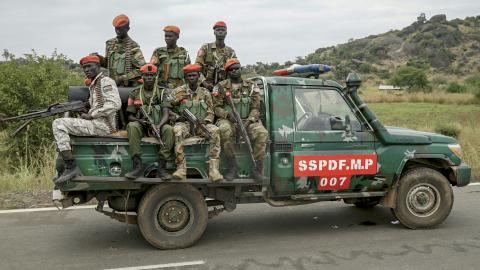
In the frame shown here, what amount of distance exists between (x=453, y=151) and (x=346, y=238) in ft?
6.28

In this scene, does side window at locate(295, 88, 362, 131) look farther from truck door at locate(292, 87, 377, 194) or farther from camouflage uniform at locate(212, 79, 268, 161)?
camouflage uniform at locate(212, 79, 268, 161)

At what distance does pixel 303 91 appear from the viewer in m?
6.50

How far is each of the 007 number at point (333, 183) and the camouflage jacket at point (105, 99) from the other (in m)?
2.63

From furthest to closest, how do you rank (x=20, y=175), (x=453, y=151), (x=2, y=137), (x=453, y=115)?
(x=453, y=115) → (x=2, y=137) → (x=20, y=175) → (x=453, y=151)

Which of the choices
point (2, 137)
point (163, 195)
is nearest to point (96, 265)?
point (163, 195)

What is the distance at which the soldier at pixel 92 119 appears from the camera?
549 centimetres

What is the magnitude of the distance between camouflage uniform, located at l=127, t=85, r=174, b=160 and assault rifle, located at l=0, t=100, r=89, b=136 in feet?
1.93

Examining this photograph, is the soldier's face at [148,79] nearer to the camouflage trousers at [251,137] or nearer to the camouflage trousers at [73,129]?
the camouflage trousers at [73,129]

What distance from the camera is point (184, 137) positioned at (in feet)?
19.6

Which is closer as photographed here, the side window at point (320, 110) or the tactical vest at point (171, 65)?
the side window at point (320, 110)

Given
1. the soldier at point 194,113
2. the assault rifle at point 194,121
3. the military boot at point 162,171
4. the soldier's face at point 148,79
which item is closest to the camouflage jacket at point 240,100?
the soldier at point 194,113

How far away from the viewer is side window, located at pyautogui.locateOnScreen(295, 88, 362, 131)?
6430mm

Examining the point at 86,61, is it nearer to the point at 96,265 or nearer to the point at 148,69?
the point at 148,69

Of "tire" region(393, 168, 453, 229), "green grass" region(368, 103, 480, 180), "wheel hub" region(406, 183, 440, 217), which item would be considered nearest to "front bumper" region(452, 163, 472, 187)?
"tire" region(393, 168, 453, 229)
